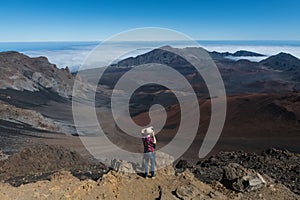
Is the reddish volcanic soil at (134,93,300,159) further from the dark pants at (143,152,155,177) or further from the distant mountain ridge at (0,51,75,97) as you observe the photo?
the distant mountain ridge at (0,51,75,97)

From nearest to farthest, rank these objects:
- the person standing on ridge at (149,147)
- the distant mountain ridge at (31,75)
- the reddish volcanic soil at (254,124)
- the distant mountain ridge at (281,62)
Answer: the person standing on ridge at (149,147)
the reddish volcanic soil at (254,124)
the distant mountain ridge at (31,75)
the distant mountain ridge at (281,62)

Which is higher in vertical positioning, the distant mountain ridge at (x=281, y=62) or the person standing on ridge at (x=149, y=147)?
the person standing on ridge at (x=149, y=147)

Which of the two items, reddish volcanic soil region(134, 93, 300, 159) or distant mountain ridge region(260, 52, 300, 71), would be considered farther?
distant mountain ridge region(260, 52, 300, 71)

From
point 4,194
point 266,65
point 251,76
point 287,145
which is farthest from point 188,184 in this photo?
point 266,65

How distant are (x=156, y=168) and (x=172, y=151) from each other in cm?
1340

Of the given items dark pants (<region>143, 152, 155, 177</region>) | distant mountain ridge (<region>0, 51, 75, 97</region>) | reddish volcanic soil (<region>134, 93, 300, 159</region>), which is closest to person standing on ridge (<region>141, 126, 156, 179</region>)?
dark pants (<region>143, 152, 155, 177</region>)

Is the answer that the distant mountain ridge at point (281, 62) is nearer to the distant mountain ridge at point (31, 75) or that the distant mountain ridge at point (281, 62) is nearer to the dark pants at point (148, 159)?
the distant mountain ridge at point (31, 75)

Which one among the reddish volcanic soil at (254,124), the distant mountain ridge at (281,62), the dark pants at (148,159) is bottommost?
the distant mountain ridge at (281,62)

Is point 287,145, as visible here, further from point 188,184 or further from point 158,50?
point 158,50

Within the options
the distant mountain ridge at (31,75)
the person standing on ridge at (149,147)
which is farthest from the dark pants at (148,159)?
the distant mountain ridge at (31,75)

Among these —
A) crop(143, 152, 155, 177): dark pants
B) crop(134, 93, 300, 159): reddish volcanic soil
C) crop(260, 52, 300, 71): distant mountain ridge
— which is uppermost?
crop(143, 152, 155, 177): dark pants

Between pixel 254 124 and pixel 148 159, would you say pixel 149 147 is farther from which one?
pixel 254 124

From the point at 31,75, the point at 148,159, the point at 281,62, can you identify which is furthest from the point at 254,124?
the point at 281,62

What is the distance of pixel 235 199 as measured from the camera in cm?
731
